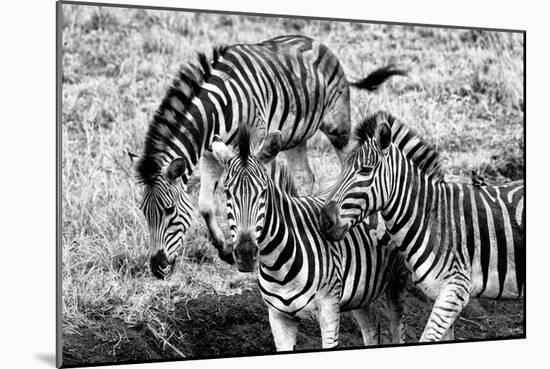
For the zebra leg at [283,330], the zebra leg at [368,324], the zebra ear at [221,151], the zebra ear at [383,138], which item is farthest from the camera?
the zebra leg at [368,324]

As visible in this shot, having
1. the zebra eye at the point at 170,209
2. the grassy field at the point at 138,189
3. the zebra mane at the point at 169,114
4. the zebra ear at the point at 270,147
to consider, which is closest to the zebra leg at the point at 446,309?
the grassy field at the point at 138,189

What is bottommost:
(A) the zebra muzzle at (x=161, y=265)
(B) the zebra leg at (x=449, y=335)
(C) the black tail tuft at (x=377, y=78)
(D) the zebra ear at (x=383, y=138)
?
(B) the zebra leg at (x=449, y=335)

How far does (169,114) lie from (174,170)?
1.22 ft

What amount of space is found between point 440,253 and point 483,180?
2.47 ft

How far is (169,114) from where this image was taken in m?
6.29

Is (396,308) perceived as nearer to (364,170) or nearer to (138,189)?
(364,170)

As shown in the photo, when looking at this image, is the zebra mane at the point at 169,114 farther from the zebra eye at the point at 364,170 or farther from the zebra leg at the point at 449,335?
the zebra leg at the point at 449,335

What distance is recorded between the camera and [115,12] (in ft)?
20.3

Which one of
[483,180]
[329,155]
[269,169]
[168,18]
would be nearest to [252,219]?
[269,169]

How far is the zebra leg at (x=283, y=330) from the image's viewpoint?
20.7 ft

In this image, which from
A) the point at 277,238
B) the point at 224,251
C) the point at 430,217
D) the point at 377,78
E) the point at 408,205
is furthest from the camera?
the point at 377,78

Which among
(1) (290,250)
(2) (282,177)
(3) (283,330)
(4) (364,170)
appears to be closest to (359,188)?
(4) (364,170)

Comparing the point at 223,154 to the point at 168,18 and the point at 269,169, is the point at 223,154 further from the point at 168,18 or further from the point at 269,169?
the point at 168,18

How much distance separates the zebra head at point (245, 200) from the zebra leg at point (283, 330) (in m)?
0.39
